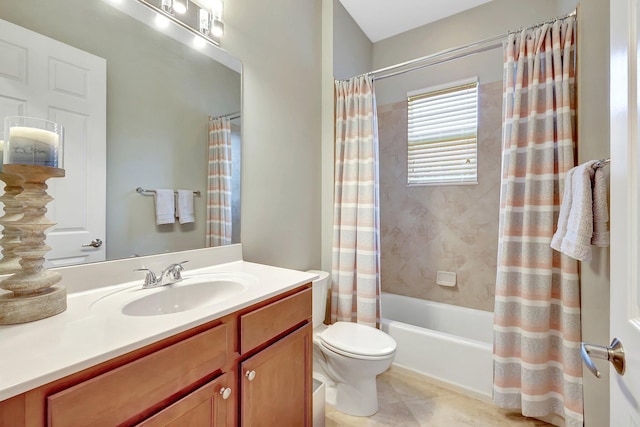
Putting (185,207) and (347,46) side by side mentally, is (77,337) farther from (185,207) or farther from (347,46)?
(347,46)

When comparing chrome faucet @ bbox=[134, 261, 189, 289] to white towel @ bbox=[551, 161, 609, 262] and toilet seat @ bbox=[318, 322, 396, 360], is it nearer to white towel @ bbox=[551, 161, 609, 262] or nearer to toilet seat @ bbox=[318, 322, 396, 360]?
toilet seat @ bbox=[318, 322, 396, 360]

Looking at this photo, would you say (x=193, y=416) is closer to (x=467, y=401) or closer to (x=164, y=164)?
(x=164, y=164)

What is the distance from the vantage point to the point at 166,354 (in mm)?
682

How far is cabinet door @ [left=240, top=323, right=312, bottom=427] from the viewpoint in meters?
0.91

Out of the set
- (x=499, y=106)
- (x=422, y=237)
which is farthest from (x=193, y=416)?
(x=499, y=106)

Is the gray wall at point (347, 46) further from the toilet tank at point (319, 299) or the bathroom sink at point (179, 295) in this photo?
the bathroom sink at point (179, 295)

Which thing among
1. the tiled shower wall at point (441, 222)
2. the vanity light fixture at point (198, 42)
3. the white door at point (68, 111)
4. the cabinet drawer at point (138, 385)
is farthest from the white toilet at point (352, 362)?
the vanity light fixture at point (198, 42)

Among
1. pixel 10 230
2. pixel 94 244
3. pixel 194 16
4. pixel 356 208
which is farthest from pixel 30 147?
pixel 356 208

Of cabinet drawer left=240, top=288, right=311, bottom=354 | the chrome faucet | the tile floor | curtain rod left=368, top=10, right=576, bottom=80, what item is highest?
curtain rod left=368, top=10, right=576, bottom=80

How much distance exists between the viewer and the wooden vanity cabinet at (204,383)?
532mm

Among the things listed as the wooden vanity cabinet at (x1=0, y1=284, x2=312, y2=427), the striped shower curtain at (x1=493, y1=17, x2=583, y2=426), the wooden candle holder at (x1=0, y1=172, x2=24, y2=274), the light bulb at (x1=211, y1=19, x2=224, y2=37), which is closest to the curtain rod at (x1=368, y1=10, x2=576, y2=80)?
the striped shower curtain at (x1=493, y1=17, x2=583, y2=426)

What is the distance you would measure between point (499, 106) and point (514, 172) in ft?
3.21

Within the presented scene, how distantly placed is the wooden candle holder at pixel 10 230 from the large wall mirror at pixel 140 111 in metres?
0.14

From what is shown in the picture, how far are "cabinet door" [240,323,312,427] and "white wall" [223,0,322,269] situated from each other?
67 cm
